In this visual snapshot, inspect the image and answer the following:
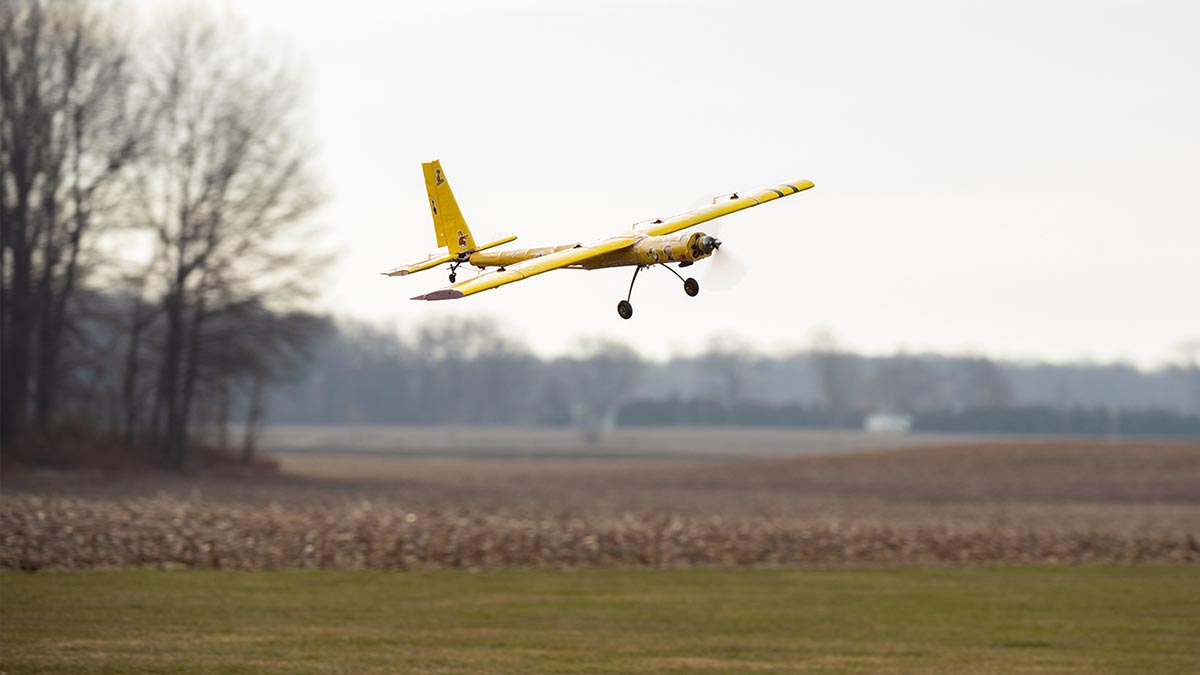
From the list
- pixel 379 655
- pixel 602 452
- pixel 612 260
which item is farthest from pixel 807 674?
pixel 602 452

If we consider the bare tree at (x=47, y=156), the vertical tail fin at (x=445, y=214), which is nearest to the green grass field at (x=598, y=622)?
the vertical tail fin at (x=445, y=214)

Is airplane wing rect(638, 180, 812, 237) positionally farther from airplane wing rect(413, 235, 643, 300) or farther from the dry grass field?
the dry grass field

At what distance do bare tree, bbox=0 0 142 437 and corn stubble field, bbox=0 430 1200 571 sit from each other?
865 centimetres

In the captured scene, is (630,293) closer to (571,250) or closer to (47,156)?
(571,250)

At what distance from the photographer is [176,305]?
73688 millimetres

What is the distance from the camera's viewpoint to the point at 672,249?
6.69 meters

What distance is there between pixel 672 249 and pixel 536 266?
0.65 metres

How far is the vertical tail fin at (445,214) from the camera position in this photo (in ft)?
23.7

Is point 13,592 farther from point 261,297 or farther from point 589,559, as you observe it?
point 261,297

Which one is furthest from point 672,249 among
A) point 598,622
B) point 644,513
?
point 644,513

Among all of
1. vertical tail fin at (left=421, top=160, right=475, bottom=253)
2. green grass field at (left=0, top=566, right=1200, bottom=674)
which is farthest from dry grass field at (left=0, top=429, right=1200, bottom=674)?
vertical tail fin at (left=421, top=160, right=475, bottom=253)

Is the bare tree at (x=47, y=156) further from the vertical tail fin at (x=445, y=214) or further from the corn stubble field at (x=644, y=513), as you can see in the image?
the vertical tail fin at (x=445, y=214)

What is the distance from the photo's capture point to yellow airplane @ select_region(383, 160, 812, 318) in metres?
6.44

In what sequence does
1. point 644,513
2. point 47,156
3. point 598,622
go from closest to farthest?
point 598,622 → point 644,513 → point 47,156
